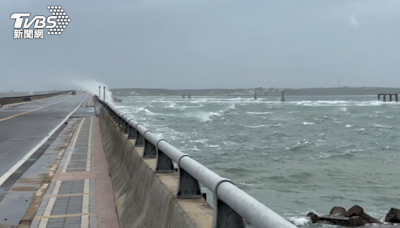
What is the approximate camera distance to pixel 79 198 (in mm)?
9391

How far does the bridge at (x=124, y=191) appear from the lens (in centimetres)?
384

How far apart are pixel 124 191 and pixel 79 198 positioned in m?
1.06

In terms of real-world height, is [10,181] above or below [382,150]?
above

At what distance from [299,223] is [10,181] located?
388 inches

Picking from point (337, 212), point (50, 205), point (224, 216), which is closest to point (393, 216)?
point (337, 212)

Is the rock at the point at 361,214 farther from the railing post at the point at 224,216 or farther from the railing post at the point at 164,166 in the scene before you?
the railing post at the point at 224,216

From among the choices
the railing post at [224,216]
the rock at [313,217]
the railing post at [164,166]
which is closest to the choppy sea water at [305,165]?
the rock at [313,217]

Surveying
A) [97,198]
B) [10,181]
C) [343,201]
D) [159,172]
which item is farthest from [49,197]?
[343,201]

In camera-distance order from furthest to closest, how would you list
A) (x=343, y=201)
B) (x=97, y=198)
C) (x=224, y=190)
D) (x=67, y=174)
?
(x=343, y=201) < (x=67, y=174) < (x=97, y=198) < (x=224, y=190)

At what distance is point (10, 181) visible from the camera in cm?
1125

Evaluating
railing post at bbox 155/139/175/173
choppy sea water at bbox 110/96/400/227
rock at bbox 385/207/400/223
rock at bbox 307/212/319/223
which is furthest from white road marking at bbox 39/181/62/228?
rock at bbox 385/207/400/223

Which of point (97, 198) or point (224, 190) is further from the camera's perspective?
point (97, 198)

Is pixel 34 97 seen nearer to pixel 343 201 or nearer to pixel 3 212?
pixel 343 201

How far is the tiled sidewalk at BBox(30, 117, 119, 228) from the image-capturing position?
7656 millimetres
